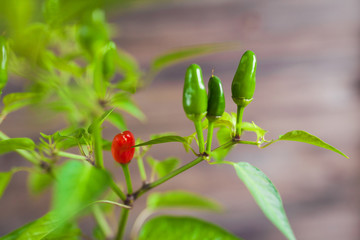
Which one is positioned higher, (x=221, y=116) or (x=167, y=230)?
Result: (x=221, y=116)

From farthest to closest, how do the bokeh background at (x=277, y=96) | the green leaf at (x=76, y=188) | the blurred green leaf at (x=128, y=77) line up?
1. the bokeh background at (x=277, y=96)
2. the blurred green leaf at (x=128, y=77)
3. the green leaf at (x=76, y=188)

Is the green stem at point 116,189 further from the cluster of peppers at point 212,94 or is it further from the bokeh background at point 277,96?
the bokeh background at point 277,96

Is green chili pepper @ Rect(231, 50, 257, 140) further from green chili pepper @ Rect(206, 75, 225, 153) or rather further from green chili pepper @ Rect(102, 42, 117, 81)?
green chili pepper @ Rect(102, 42, 117, 81)

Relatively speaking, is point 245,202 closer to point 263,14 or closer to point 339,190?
point 339,190

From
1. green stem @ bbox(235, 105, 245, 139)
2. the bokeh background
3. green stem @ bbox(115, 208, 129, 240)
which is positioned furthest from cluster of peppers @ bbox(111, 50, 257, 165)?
the bokeh background

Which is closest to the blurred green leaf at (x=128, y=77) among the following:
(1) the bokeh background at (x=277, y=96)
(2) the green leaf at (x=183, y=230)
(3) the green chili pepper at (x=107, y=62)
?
(3) the green chili pepper at (x=107, y=62)

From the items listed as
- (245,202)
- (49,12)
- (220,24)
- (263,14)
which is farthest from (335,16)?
(49,12)
